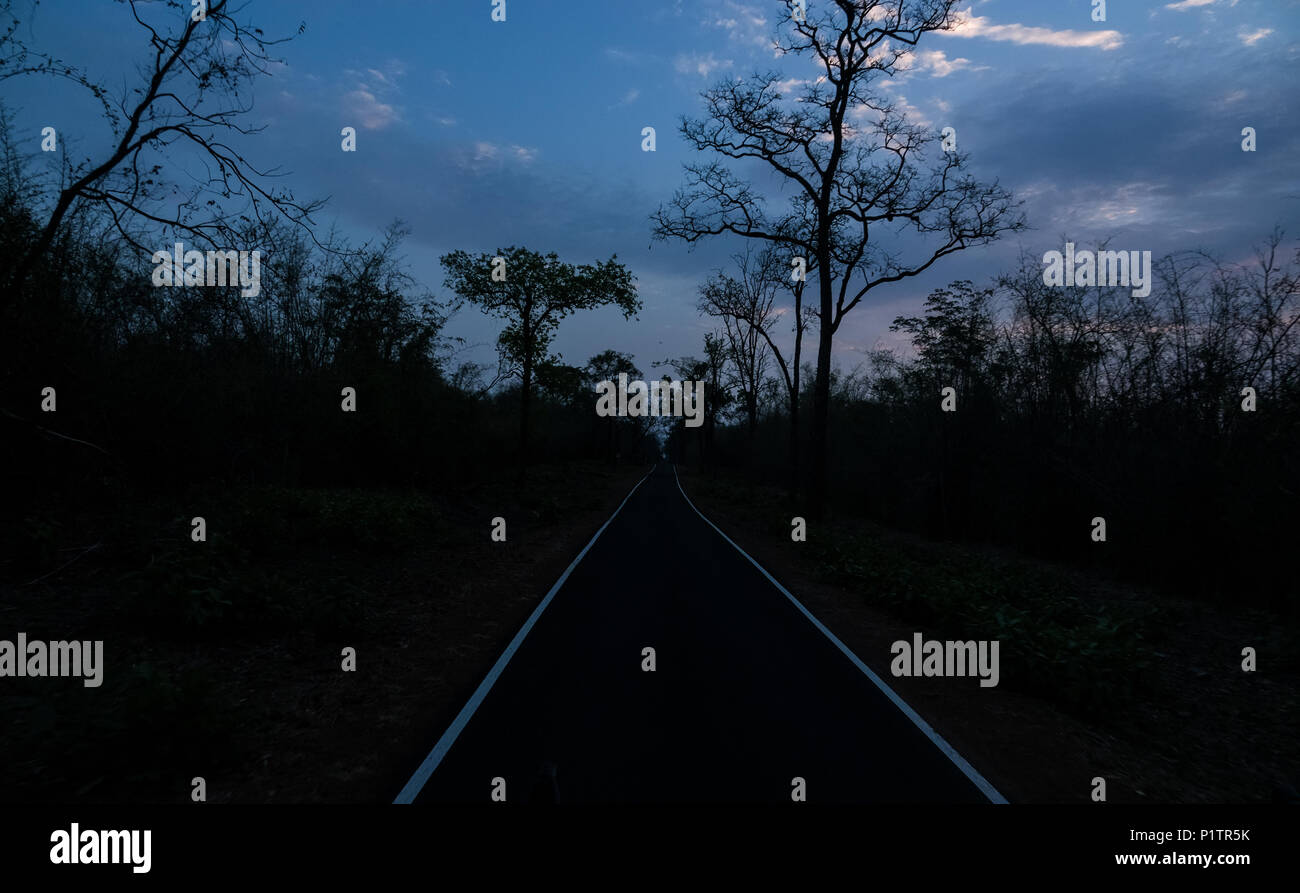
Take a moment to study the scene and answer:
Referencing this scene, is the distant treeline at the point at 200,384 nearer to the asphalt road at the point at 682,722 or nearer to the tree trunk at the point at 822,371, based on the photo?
the asphalt road at the point at 682,722

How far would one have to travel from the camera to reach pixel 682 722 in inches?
196

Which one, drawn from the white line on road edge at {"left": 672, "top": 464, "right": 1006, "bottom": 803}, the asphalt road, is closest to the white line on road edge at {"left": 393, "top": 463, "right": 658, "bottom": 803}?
Result: the asphalt road

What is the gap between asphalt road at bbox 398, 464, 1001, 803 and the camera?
12.9ft

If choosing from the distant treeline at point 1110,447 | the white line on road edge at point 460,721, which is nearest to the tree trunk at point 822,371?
the distant treeline at point 1110,447

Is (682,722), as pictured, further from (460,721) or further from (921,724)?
(921,724)

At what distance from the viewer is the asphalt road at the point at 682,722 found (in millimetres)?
3926

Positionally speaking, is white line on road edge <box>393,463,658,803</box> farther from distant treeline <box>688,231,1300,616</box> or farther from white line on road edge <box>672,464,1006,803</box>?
distant treeline <box>688,231,1300,616</box>

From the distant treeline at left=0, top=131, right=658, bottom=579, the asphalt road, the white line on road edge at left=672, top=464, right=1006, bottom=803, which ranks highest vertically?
the distant treeline at left=0, top=131, right=658, bottom=579

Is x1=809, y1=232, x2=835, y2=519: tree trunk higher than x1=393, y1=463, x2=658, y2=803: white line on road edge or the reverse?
higher

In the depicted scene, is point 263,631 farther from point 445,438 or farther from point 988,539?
point 988,539

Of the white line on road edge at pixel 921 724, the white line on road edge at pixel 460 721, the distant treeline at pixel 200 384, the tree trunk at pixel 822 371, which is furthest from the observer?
the tree trunk at pixel 822 371

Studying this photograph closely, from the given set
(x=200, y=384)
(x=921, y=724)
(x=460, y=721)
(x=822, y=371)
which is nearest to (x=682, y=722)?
(x=460, y=721)

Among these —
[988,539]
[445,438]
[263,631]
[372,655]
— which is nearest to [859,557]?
[988,539]
